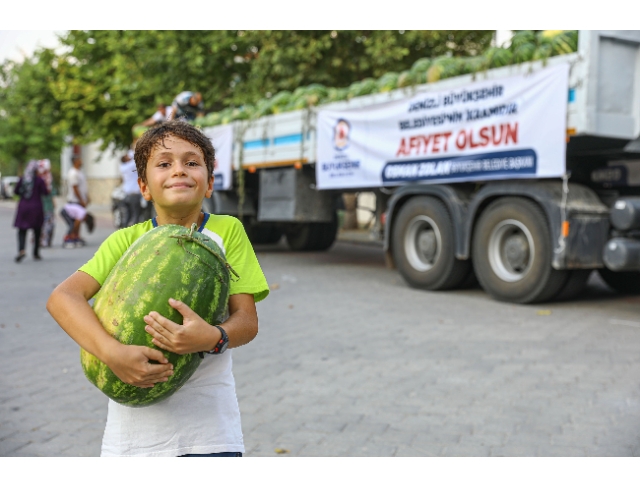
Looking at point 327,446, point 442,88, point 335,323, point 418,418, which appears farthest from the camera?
point 442,88

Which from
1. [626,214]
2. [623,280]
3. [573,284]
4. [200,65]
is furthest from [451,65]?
[200,65]

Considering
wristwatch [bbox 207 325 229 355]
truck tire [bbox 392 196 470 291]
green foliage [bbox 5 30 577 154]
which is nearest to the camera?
wristwatch [bbox 207 325 229 355]

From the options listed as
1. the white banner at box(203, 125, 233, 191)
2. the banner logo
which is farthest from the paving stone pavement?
the white banner at box(203, 125, 233, 191)

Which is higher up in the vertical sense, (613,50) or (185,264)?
(613,50)

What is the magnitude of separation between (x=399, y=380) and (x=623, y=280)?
18.8 feet

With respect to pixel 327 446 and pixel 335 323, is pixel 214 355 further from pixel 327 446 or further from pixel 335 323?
pixel 335 323

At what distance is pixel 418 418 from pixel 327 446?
0.74 meters

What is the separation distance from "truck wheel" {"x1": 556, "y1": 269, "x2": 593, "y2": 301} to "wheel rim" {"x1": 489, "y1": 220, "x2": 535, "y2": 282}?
0.52 meters

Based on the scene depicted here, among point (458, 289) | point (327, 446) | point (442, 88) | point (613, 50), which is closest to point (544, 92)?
point (613, 50)

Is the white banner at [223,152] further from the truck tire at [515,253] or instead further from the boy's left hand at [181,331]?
the boy's left hand at [181,331]

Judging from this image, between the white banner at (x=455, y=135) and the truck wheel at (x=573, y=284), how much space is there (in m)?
1.33

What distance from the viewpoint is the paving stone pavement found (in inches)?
175

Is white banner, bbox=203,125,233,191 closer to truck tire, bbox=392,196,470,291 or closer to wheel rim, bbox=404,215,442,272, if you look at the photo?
truck tire, bbox=392,196,470,291

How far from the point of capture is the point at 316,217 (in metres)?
13.4
